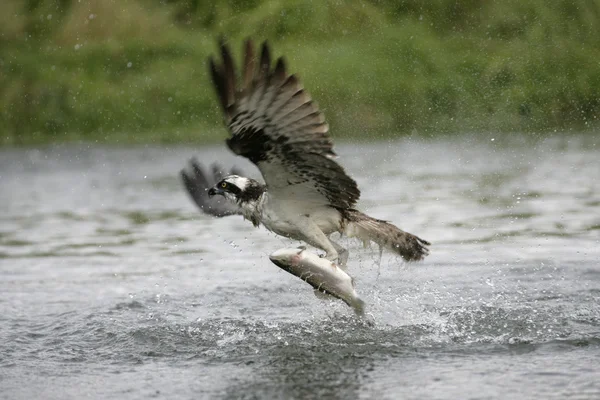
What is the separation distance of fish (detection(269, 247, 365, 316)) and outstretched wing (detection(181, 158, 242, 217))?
1.25m

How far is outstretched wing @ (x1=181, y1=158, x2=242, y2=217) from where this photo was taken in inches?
334

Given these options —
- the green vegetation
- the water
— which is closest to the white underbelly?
the water

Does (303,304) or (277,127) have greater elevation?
(277,127)

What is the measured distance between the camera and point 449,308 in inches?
313

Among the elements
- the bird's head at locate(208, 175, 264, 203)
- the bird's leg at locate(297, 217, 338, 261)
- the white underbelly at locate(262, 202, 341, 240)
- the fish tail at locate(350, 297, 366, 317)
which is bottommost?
the fish tail at locate(350, 297, 366, 317)

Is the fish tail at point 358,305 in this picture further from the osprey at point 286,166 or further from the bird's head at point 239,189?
the bird's head at point 239,189

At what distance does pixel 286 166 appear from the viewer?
7059 millimetres

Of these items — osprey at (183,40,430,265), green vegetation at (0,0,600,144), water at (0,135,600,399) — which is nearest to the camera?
water at (0,135,600,399)

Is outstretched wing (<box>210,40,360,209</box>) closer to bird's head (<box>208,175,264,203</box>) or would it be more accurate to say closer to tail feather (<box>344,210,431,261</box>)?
bird's head (<box>208,175,264,203</box>)

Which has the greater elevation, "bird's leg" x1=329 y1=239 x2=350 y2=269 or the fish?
"bird's leg" x1=329 y1=239 x2=350 y2=269

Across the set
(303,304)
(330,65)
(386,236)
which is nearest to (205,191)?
(303,304)

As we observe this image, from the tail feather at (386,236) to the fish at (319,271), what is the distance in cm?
72

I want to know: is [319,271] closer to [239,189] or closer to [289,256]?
[289,256]

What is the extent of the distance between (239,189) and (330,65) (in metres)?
20.4
